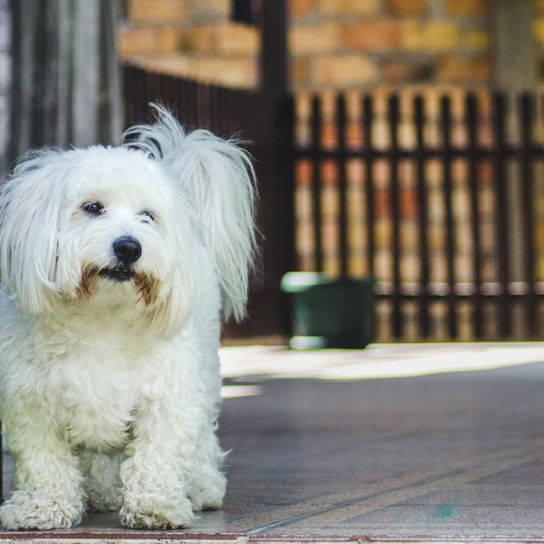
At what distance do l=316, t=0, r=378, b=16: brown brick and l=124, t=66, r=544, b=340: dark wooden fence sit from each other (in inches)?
48.1

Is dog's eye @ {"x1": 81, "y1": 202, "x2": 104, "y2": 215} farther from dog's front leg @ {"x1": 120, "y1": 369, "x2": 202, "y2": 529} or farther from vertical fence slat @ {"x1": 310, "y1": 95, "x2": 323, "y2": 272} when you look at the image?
vertical fence slat @ {"x1": 310, "y1": 95, "x2": 323, "y2": 272}

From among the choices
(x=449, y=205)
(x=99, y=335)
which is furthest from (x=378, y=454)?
(x=449, y=205)

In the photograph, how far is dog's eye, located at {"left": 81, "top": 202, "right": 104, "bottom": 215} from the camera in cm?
370

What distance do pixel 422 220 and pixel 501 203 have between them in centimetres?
68

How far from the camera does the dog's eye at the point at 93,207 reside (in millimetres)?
3699

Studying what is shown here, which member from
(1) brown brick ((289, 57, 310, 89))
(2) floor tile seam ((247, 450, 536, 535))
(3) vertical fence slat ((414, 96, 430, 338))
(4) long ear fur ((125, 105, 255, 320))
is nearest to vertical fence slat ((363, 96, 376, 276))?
(3) vertical fence slat ((414, 96, 430, 338))

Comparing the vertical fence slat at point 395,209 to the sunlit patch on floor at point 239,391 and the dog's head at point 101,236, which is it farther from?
the dog's head at point 101,236

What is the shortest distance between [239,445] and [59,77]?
1671 millimetres

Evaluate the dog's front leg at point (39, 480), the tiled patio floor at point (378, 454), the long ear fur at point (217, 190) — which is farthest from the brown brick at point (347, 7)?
the dog's front leg at point (39, 480)

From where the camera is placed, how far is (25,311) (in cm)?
374

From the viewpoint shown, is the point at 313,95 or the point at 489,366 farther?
the point at 313,95

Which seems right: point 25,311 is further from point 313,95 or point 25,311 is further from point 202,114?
point 313,95

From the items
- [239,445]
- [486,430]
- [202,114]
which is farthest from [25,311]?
[202,114]

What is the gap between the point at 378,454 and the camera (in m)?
5.36
